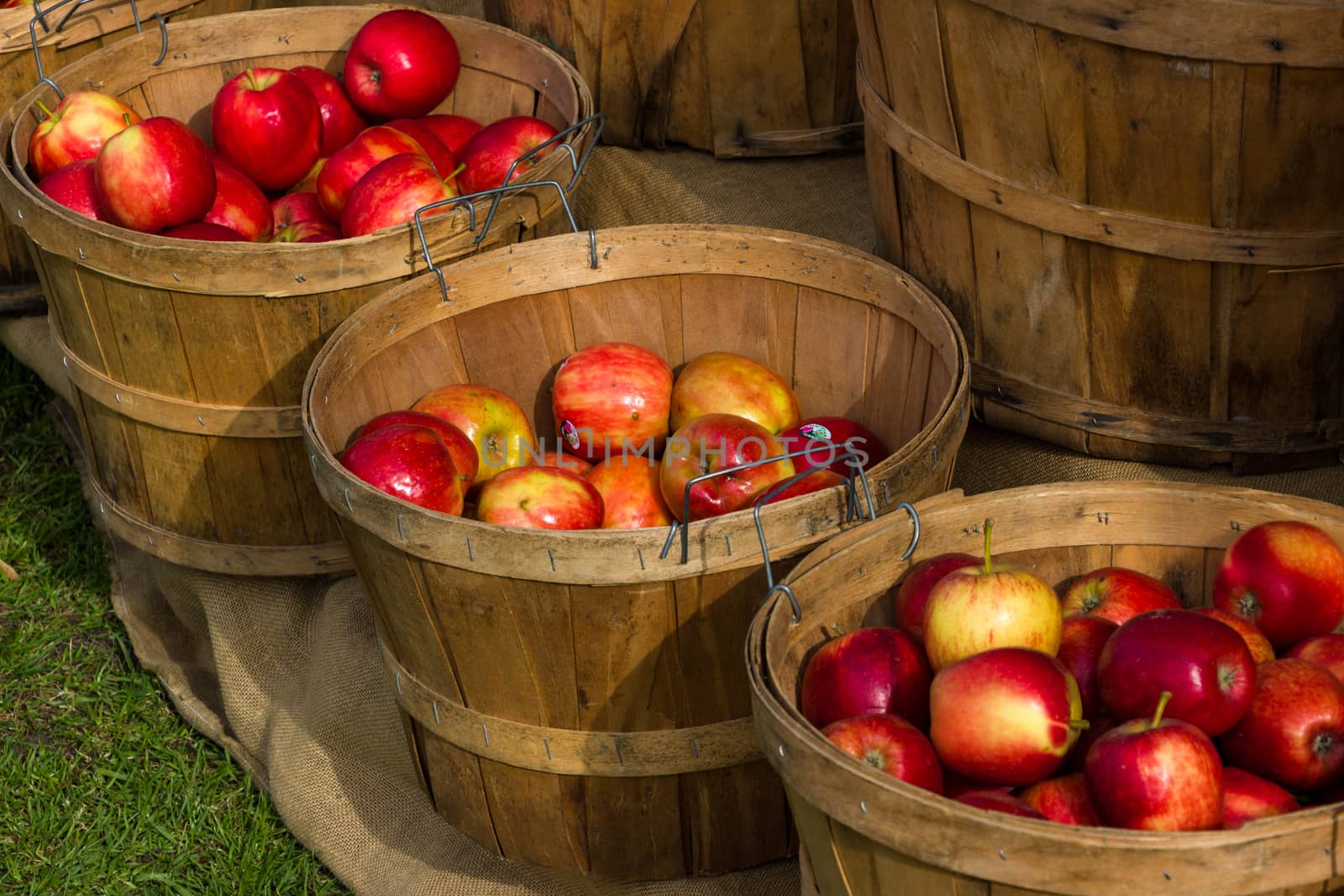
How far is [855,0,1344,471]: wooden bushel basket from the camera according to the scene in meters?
2.02

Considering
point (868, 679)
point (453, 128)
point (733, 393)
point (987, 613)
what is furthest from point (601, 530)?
point (453, 128)

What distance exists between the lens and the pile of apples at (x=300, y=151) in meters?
2.82

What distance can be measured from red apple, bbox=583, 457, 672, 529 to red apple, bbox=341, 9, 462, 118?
1228 millimetres

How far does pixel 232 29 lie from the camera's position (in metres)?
3.43

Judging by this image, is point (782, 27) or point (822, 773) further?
point (782, 27)

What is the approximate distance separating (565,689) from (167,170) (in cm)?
137

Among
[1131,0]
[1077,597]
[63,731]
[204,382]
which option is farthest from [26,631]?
[1131,0]

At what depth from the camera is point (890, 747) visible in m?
1.64

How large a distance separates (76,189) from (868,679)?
6.50ft

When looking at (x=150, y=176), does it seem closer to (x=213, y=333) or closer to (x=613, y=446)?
(x=213, y=333)

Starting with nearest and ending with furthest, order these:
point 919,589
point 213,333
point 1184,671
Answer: point 1184,671 → point 919,589 → point 213,333

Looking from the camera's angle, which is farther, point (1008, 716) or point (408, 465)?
point (408, 465)

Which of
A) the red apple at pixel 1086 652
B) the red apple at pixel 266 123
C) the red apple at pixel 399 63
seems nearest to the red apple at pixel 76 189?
the red apple at pixel 266 123

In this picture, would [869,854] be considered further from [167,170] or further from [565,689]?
[167,170]
